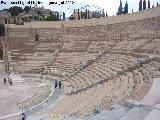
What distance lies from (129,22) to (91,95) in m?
18.5

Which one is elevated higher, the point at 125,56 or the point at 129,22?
the point at 129,22

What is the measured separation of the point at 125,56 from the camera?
29.7 m

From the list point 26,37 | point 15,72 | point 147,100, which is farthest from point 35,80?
point 147,100

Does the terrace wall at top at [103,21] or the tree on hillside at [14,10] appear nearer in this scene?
the terrace wall at top at [103,21]

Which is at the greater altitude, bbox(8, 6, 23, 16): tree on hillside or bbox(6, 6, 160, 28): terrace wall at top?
bbox(8, 6, 23, 16): tree on hillside

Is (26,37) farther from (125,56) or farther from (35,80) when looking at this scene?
(125,56)

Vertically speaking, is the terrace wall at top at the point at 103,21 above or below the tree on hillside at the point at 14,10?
below

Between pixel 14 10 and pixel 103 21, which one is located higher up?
pixel 14 10

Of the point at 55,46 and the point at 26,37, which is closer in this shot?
the point at 55,46

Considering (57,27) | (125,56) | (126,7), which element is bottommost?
(125,56)

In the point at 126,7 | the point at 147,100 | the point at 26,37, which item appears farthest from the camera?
the point at 126,7

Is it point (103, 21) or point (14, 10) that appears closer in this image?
point (103, 21)

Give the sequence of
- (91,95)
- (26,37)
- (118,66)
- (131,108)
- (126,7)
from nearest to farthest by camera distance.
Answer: (131,108)
(91,95)
(118,66)
(26,37)
(126,7)

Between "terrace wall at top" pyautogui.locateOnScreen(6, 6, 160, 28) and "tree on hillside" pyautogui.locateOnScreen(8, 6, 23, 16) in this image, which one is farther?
"tree on hillside" pyautogui.locateOnScreen(8, 6, 23, 16)
